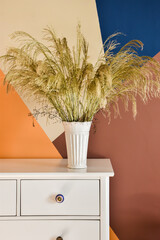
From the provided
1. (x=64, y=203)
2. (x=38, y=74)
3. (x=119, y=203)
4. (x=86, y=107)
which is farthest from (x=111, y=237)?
(x=38, y=74)

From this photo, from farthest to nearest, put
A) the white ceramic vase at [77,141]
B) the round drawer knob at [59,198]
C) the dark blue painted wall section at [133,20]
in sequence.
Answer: the dark blue painted wall section at [133,20]
the white ceramic vase at [77,141]
the round drawer knob at [59,198]

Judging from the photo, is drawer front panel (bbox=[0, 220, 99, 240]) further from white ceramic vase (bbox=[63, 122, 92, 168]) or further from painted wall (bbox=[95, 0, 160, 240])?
painted wall (bbox=[95, 0, 160, 240])

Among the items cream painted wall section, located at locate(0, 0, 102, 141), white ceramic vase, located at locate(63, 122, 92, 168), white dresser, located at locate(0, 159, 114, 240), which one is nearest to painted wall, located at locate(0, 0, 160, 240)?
cream painted wall section, located at locate(0, 0, 102, 141)

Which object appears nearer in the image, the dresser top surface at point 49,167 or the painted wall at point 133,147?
the dresser top surface at point 49,167

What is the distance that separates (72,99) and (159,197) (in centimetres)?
88

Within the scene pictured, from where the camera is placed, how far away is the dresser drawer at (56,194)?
62.1 inches

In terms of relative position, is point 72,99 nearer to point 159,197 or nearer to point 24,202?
point 24,202

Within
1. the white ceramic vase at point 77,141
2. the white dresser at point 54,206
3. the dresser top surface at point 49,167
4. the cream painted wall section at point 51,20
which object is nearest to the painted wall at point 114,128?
the cream painted wall section at point 51,20

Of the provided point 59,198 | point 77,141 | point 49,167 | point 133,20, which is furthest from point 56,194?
point 133,20

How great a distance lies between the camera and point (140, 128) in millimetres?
2023

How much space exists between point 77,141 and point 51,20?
2.74ft

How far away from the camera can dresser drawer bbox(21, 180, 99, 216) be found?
1.58 m

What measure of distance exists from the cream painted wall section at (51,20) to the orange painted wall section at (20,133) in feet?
0.17

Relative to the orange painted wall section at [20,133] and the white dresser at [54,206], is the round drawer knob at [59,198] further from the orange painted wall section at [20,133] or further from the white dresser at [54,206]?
the orange painted wall section at [20,133]
